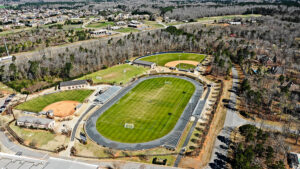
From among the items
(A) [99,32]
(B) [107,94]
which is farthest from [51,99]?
(A) [99,32]

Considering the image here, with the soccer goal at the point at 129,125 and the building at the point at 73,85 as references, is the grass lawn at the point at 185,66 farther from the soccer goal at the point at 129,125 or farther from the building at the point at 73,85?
the soccer goal at the point at 129,125

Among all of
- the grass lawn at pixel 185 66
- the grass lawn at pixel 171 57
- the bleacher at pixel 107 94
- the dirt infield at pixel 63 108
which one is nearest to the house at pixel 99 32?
the grass lawn at pixel 171 57

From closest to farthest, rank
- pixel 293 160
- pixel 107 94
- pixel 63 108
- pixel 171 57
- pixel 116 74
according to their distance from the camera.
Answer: pixel 293 160 → pixel 63 108 → pixel 107 94 → pixel 116 74 → pixel 171 57

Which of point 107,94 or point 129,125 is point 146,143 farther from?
point 107,94

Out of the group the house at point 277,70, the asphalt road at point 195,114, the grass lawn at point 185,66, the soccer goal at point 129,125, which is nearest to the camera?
the asphalt road at point 195,114

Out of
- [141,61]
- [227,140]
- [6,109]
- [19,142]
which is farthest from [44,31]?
[227,140]
